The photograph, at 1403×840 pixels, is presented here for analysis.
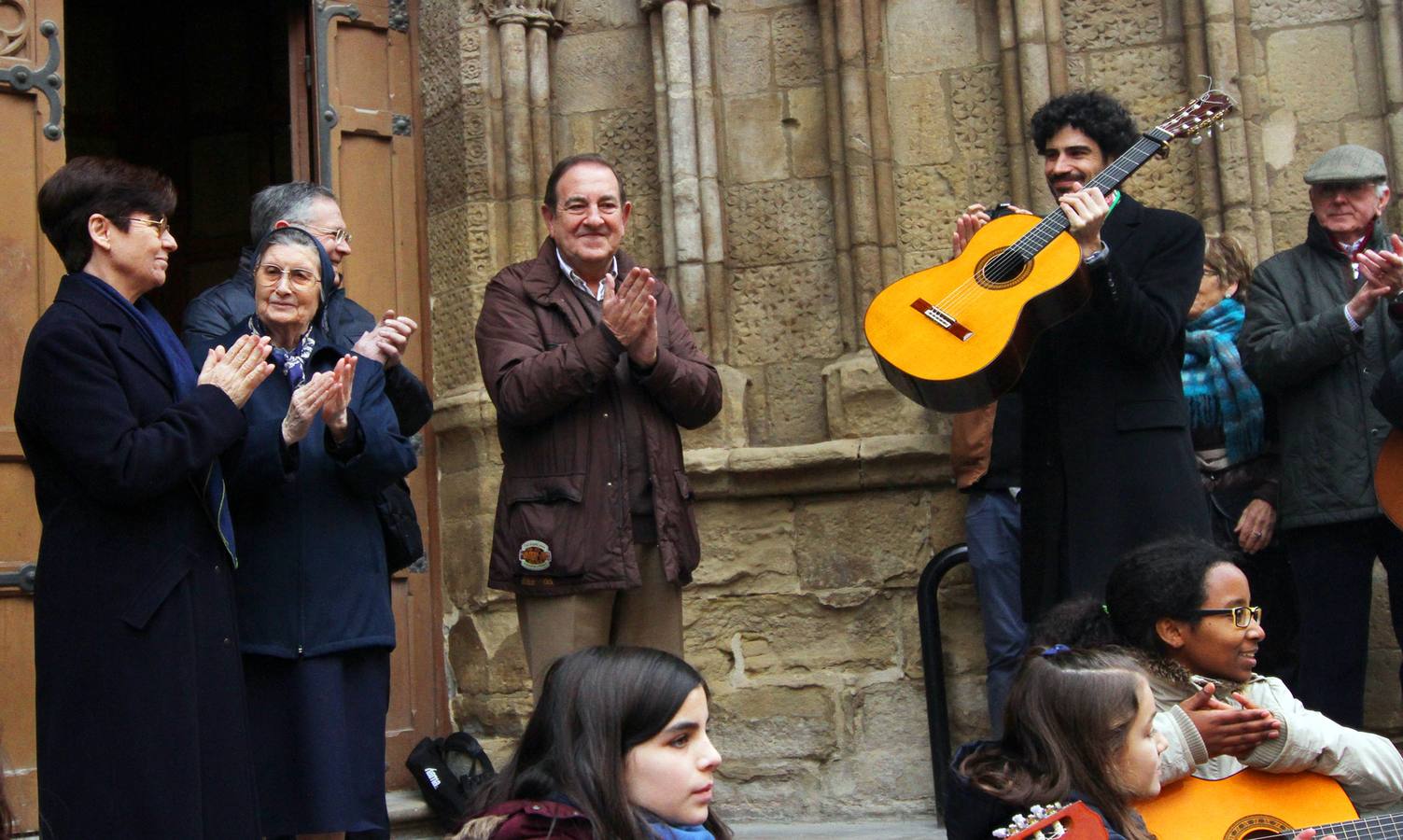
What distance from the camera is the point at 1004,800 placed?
2879 mm

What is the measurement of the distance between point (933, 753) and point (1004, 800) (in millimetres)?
2916

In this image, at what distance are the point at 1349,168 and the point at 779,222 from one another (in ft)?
6.89

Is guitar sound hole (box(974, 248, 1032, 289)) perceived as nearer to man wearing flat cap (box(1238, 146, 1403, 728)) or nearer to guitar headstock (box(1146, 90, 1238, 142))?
guitar headstock (box(1146, 90, 1238, 142))

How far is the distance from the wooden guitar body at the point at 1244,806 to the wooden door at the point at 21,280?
3.32 metres

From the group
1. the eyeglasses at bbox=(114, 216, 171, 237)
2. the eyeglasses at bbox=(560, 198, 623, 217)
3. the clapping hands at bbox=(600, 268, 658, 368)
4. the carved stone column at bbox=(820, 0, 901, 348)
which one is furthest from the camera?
the carved stone column at bbox=(820, 0, 901, 348)

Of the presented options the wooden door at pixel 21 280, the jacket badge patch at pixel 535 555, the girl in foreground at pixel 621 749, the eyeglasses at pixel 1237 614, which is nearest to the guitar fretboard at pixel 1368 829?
the eyeglasses at pixel 1237 614

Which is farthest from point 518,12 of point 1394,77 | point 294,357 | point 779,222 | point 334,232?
point 1394,77

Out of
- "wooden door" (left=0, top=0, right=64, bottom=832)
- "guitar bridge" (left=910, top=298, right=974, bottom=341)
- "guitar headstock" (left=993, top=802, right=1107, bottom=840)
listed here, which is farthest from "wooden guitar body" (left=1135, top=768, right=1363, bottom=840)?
"wooden door" (left=0, top=0, right=64, bottom=832)

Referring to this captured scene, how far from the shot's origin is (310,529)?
382 centimetres

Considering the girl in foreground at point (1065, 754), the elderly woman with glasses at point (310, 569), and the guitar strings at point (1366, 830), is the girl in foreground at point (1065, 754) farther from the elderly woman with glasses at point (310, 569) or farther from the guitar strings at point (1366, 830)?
the elderly woman with glasses at point (310, 569)

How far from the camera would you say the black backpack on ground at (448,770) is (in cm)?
575

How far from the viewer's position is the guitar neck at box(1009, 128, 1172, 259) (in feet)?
13.4

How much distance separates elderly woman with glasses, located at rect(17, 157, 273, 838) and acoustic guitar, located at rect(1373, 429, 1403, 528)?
113 inches

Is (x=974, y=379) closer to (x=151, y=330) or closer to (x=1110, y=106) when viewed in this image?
(x=1110, y=106)
